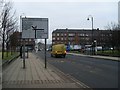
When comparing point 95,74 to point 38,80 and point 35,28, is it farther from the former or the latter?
point 35,28

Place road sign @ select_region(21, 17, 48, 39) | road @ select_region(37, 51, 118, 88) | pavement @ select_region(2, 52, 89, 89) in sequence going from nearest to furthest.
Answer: pavement @ select_region(2, 52, 89, 89) → road @ select_region(37, 51, 118, 88) → road sign @ select_region(21, 17, 48, 39)

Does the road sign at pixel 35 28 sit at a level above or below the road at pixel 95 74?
above

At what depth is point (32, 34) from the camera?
2792 cm

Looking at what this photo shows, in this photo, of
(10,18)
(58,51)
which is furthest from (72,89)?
(58,51)

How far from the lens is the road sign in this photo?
27594mm

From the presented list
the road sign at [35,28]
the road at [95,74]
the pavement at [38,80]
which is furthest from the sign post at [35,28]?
the pavement at [38,80]

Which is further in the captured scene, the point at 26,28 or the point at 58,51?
Result: the point at 58,51

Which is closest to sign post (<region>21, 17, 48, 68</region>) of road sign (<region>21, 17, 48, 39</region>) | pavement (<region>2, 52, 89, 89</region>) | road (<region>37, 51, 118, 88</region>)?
road sign (<region>21, 17, 48, 39</region>)

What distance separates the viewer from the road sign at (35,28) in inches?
1086

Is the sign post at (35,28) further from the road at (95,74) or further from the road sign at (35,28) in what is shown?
the road at (95,74)

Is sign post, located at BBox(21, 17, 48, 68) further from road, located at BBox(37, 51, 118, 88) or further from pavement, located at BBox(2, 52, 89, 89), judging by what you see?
pavement, located at BBox(2, 52, 89, 89)

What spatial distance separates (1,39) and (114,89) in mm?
27360

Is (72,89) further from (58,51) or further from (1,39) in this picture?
(58,51)

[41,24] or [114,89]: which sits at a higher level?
[41,24]
